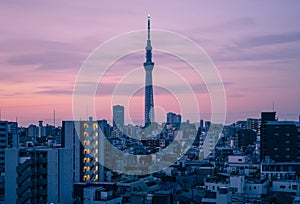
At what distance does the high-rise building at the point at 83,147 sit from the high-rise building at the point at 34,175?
3.91 m

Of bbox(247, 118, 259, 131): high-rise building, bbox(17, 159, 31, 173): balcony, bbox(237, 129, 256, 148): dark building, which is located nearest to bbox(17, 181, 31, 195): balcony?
bbox(17, 159, 31, 173): balcony

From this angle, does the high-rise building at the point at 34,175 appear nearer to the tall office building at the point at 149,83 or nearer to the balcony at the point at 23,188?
the balcony at the point at 23,188

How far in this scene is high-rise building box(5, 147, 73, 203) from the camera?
6.67 meters

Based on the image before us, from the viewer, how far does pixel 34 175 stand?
22.0ft

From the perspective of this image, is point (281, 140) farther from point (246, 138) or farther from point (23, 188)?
point (246, 138)

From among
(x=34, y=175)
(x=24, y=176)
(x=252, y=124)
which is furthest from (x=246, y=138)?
(x=24, y=176)

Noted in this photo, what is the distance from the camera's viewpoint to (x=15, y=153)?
6.77 meters

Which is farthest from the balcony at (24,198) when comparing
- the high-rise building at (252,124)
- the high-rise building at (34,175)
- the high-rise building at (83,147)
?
the high-rise building at (252,124)

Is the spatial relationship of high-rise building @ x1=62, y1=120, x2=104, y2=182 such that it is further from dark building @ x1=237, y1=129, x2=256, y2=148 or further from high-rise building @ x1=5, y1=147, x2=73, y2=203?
dark building @ x1=237, y1=129, x2=256, y2=148

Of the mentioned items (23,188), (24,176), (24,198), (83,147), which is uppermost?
(83,147)

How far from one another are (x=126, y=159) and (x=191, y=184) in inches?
206

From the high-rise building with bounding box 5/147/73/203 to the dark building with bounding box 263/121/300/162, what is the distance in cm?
735

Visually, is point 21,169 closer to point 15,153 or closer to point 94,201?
point 15,153

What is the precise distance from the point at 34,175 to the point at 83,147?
439cm
